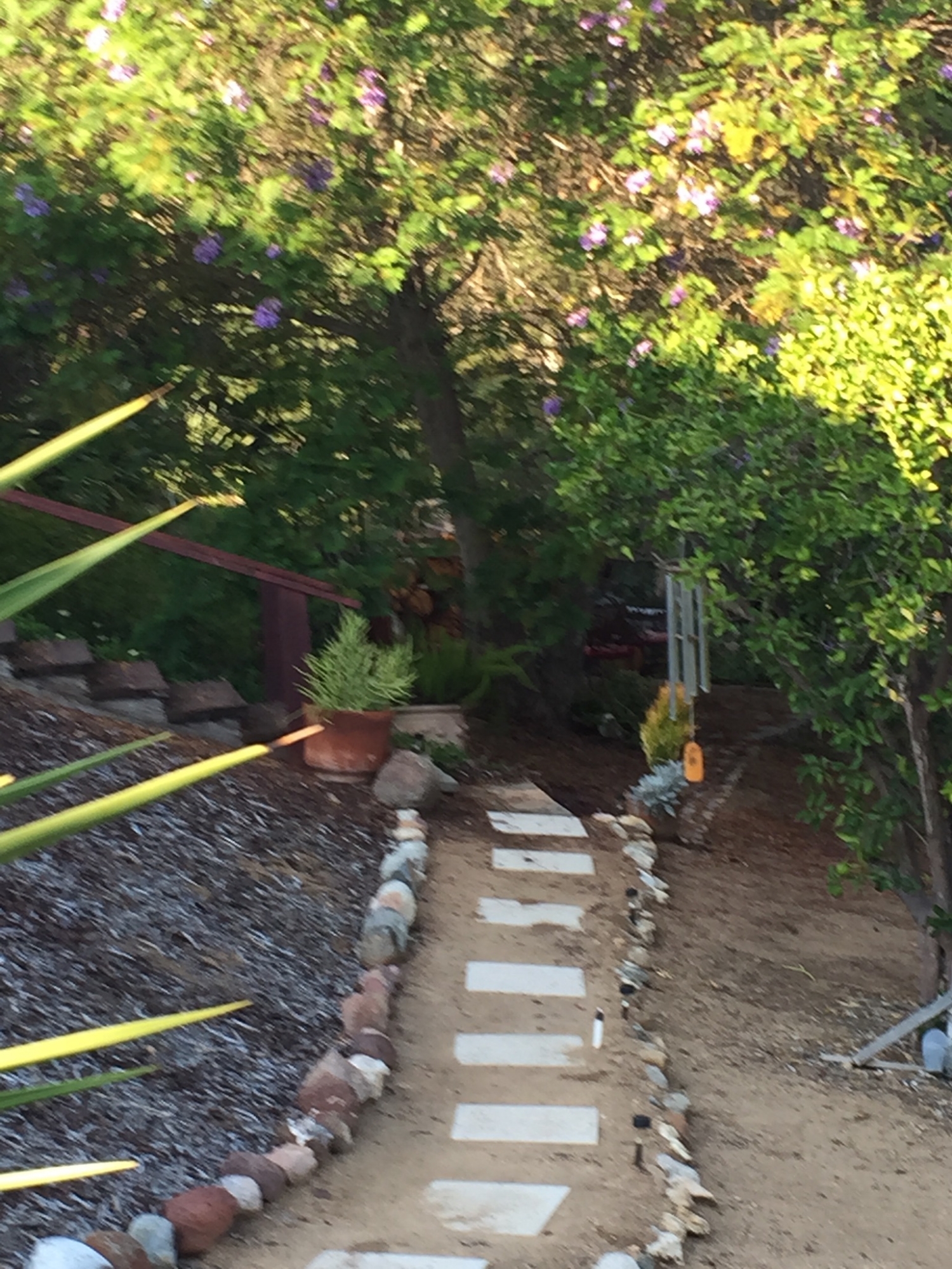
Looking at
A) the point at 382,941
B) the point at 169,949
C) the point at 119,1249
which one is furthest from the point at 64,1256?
the point at 382,941

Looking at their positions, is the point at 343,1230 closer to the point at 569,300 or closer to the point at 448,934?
the point at 448,934

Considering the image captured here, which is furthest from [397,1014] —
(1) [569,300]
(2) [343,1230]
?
(1) [569,300]

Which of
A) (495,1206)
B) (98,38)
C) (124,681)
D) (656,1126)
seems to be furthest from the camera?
(124,681)

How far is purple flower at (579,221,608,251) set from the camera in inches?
253

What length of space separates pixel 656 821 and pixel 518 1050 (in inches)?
124

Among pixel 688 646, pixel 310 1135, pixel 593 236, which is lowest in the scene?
pixel 310 1135

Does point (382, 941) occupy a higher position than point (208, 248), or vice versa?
point (208, 248)

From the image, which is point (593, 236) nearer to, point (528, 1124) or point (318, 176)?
point (318, 176)

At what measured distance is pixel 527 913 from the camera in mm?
6559

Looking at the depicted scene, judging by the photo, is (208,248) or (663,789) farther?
(663,789)

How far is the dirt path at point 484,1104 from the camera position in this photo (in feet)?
12.9

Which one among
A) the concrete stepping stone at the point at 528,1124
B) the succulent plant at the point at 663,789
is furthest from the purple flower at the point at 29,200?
the concrete stepping stone at the point at 528,1124

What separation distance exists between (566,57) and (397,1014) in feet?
14.5

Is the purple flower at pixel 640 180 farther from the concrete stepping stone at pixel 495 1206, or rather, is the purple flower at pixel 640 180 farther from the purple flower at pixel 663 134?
the concrete stepping stone at pixel 495 1206
